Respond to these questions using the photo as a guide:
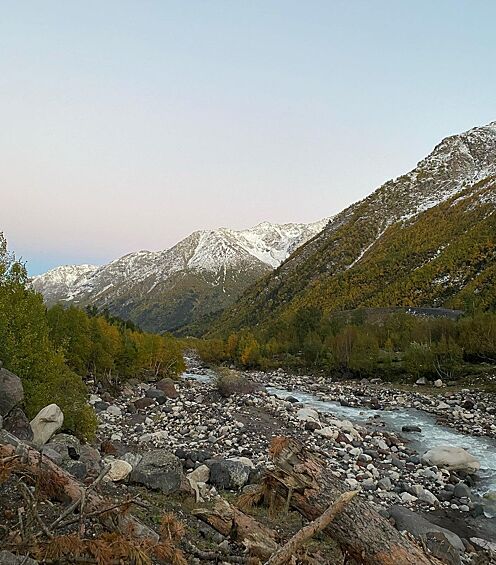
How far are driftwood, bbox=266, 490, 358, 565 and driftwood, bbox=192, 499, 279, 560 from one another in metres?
2.20

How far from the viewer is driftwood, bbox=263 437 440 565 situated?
20.5ft

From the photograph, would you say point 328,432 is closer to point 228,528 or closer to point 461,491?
point 461,491

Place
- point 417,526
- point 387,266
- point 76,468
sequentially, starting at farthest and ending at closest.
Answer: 1. point 387,266
2. point 417,526
3. point 76,468

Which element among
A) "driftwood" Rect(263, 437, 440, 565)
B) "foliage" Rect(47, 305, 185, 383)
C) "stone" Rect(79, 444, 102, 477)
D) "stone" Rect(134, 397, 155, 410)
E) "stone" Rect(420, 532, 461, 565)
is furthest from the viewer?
"foliage" Rect(47, 305, 185, 383)

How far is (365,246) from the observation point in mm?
140625

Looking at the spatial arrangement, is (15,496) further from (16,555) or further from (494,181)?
(494,181)

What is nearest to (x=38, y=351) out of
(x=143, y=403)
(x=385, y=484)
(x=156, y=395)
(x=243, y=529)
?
(x=143, y=403)

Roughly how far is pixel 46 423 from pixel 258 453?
25.5ft

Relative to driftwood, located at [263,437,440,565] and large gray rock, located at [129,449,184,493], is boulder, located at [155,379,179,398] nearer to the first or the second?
large gray rock, located at [129,449,184,493]

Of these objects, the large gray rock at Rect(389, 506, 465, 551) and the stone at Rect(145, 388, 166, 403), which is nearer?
the large gray rock at Rect(389, 506, 465, 551)

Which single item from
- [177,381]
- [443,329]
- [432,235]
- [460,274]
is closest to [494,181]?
[432,235]

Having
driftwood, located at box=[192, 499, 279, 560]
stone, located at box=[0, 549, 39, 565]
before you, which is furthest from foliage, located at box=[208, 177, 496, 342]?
stone, located at box=[0, 549, 39, 565]

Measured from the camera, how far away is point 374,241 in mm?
141500

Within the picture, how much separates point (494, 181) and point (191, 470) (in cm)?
13374
